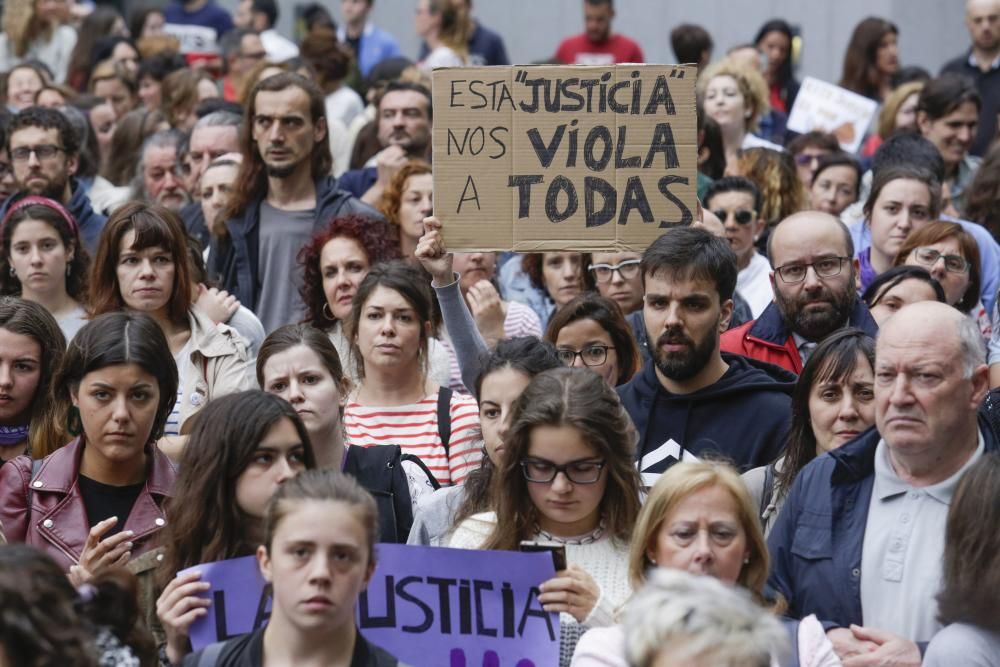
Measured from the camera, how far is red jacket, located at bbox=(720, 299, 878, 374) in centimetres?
755

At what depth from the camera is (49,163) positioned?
10.1m

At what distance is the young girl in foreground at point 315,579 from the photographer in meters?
4.82

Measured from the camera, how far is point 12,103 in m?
13.4

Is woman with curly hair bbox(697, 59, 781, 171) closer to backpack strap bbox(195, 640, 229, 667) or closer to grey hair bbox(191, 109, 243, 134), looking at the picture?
grey hair bbox(191, 109, 243, 134)

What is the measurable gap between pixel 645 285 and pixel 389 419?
1.18 meters

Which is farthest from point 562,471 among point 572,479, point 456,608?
point 456,608

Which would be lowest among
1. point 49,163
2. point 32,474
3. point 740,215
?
point 32,474

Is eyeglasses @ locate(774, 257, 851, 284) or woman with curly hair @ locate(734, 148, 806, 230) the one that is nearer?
eyeglasses @ locate(774, 257, 851, 284)

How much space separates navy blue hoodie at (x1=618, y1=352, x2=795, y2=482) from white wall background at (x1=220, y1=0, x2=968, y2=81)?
11.4 m

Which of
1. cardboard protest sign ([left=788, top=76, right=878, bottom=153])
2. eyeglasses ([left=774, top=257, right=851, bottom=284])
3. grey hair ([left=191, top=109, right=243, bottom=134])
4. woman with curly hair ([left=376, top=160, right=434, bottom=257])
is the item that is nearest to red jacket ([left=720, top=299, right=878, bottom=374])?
eyeglasses ([left=774, top=257, right=851, bottom=284])

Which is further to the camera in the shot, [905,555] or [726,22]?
[726,22]

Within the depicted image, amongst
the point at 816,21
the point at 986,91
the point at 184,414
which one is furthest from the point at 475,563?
the point at 816,21

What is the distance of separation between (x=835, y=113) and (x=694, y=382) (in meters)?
6.25

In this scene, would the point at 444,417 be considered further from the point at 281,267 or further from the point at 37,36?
the point at 37,36
